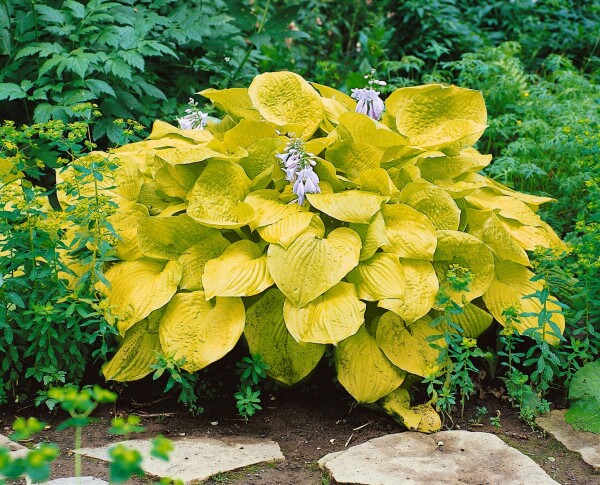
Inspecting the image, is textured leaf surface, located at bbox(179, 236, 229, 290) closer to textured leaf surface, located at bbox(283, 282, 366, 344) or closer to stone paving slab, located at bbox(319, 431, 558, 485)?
textured leaf surface, located at bbox(283, 282, 366, 344)

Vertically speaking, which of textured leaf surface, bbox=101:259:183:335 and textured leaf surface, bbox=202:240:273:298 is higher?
textured leaf surface, bbox=202:240:273:298

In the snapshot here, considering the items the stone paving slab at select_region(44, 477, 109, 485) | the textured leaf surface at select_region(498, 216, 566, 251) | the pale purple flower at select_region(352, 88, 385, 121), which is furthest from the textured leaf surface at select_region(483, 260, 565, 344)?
the stone paving slab at select_region(44, 477, 109, 485)

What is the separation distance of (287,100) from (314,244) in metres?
0.86

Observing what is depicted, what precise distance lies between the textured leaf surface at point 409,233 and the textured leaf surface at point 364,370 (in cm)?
39

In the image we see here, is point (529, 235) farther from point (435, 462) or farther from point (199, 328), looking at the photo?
point (199, 328)

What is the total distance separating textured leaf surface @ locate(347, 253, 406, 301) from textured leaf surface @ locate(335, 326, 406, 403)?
211 millimetres

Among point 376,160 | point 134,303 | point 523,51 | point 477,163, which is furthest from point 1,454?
point 523,51

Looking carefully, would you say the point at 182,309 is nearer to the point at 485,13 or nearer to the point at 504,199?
the point at 504,199

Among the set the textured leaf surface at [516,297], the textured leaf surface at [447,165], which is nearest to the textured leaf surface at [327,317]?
the textured leaf surface at [516,297]

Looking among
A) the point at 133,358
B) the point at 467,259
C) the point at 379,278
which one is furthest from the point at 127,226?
the point at 467,259

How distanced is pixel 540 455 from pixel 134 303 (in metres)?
1.67

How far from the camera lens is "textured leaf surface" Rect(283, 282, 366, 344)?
9.73 ft

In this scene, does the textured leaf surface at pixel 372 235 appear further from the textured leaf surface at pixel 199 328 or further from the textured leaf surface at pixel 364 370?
the textured leaf surface at pixel 199 328

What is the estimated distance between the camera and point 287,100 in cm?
362
